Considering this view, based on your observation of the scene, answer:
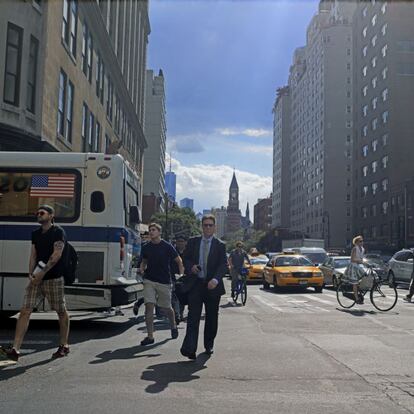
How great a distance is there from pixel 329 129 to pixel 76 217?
102 m

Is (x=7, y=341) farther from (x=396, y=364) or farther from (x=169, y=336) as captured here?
(x=396, y=364)

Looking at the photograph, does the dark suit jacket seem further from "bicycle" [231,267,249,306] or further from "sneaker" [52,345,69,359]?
"bicycle" [231,267,249,306]

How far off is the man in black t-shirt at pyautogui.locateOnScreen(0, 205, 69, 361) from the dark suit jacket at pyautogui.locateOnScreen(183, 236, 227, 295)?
169 cm

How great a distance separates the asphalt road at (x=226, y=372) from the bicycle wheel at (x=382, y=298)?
2222 millimetres

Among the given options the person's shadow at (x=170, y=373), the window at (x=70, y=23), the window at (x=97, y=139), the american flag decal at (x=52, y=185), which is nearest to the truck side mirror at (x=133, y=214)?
the american flag decal at (x=52, y=185)

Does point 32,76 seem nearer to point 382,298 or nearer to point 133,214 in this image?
point 133,214

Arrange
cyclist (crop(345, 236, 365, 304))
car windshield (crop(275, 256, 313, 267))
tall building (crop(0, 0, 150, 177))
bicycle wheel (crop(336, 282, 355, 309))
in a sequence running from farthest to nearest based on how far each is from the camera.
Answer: car windshield (crop(275, 256, 313, 267)) → tall building (crop(0, 0, 150, 177)) → bicycle wheel (crop(336, 282, 355, 309)) → cyclist (crop(345, 236, 365, 304))

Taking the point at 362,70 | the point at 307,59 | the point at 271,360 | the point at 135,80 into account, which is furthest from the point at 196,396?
the point at 307,59

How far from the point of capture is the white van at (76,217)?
9.45 metres

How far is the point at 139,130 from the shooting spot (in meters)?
59.8

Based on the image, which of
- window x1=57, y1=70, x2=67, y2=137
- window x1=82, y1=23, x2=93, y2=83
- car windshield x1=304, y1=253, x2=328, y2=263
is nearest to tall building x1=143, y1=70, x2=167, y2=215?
window x1=82, y1=23, x2=93, y2=83

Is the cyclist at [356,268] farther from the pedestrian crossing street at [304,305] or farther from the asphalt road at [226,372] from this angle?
the asphalt road at [226,372]

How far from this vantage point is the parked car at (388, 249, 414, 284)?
71.8 ft

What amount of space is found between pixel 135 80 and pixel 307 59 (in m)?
80.1
